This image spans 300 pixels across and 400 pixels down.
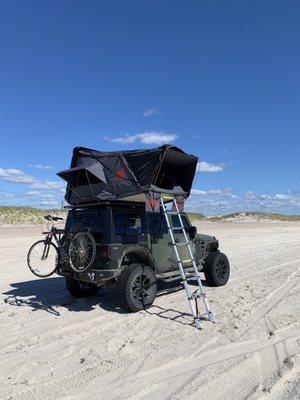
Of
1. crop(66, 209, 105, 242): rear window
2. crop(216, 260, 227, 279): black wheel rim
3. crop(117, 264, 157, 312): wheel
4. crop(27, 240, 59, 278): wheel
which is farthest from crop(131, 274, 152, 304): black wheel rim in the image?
crop(216, 260, 227, 279): black wheel rim

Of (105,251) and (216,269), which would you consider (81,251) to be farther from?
Result: (216,269)

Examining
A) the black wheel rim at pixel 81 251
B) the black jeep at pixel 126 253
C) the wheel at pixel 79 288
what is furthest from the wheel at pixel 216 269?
the black wheel rim at pixel 81 251

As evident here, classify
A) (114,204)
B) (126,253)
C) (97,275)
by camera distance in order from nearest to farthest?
(97,275)
(126,253)
(114,204)

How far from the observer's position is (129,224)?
8.70m

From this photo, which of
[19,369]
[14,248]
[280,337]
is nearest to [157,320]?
[280,337]

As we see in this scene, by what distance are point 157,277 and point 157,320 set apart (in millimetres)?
1509

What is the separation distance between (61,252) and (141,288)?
169 cm

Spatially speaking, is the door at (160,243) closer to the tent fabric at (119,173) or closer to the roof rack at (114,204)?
the roof rack at (114,204)

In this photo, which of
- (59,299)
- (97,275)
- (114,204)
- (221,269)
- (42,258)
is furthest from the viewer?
(221,269)

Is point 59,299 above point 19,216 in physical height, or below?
below

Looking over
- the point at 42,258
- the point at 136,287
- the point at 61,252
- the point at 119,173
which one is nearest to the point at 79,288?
the point at 42,258

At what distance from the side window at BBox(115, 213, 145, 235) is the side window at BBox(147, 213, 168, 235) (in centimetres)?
23

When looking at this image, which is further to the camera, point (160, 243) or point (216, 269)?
point (216, 269)

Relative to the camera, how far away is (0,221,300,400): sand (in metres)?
4.79
